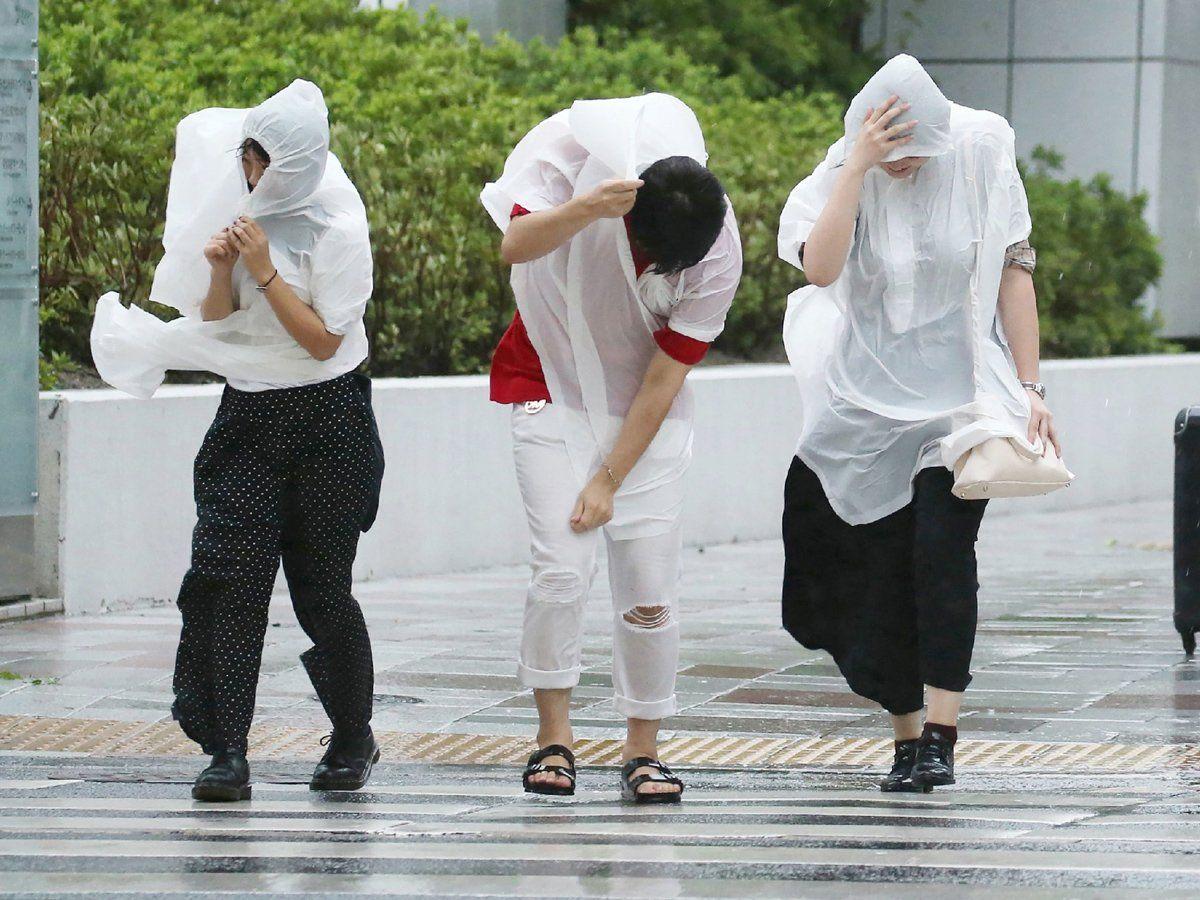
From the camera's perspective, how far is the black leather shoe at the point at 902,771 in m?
5.57

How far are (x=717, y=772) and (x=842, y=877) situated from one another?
1.53 meters

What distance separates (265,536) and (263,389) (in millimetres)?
350

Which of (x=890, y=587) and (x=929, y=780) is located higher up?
(x=890, y=587)

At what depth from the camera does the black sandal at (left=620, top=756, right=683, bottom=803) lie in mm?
5359

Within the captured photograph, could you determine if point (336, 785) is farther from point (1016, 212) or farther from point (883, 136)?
point (1016, 212)

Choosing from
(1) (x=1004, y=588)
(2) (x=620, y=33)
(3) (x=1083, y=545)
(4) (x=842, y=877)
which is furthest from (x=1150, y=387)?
(4) (x=842, y=877)

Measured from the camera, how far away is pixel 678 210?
16.8ft

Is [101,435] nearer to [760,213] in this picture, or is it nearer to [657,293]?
[657,293]

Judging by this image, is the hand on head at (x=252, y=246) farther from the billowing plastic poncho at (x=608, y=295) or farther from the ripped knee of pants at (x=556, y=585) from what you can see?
the ripped knee of pants at (x=556, y=585)

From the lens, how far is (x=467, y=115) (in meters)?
12.6

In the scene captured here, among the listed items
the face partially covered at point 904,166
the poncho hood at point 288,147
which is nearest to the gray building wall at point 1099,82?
the face partially covered at point 904,166

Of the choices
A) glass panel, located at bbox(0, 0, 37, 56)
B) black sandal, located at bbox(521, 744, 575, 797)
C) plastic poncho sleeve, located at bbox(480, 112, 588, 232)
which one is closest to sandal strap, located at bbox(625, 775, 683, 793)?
black sandal, located at bbox(521, 744, 575, 797)

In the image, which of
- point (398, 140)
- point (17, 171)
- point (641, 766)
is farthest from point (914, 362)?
point (398, 140)

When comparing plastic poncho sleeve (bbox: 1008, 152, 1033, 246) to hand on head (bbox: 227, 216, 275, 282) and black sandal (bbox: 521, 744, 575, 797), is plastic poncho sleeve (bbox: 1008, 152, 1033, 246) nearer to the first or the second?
black sandal (bbox: 521, 744, 575, 797)
